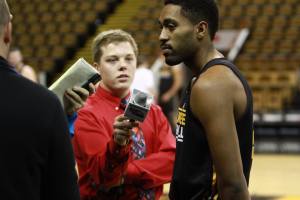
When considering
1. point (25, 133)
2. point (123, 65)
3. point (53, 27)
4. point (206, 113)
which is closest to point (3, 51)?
point (25, 133)

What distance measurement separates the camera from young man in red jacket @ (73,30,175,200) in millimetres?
3107

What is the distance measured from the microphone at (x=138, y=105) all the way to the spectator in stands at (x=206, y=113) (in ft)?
0.52

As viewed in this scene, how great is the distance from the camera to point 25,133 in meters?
2.01

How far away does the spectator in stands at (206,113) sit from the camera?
2463mm

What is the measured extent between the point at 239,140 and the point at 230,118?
0.16 meters

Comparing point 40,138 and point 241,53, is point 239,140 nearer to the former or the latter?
point 40,138

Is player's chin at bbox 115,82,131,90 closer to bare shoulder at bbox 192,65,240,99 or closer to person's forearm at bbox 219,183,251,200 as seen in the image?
bare shoulder at bbox 192,65,240,99

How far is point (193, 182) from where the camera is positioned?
2.61 m

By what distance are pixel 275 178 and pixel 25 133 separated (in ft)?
24.8

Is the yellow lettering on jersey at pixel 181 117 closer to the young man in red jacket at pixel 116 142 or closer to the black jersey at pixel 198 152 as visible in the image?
the black jersey at pixel 198 152

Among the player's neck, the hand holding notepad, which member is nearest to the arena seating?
the hand holding notepad

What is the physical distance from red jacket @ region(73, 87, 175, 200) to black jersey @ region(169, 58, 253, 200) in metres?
0.45

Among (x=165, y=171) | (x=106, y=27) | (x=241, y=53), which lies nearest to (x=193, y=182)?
(x=165, y=171)

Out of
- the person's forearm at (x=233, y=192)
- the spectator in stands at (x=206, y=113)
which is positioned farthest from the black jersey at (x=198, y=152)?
the person's forearm at (x=233, y=192)
